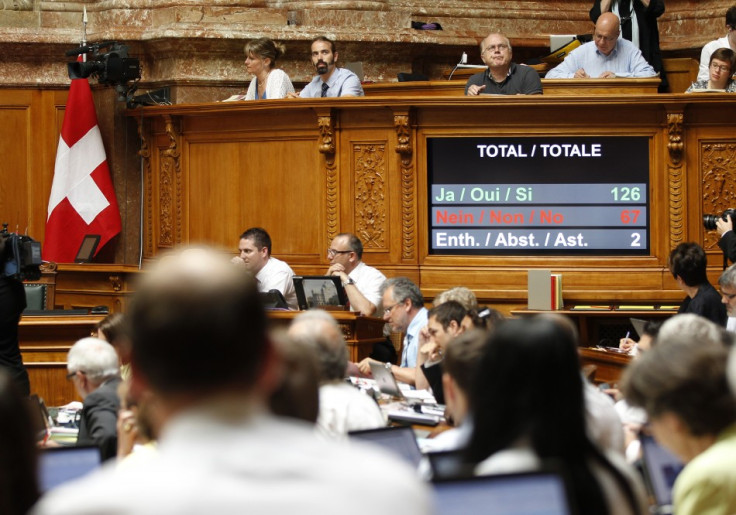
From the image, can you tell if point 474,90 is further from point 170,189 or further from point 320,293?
point 170,189

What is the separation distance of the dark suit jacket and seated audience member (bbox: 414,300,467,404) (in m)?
1.96

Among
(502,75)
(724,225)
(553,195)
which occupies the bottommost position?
(724,225)

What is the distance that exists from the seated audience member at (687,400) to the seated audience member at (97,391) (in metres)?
2.34

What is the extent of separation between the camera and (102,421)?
504cm

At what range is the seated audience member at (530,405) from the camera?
2.64 m

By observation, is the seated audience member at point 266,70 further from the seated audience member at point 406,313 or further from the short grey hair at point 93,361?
the short grey hair at point 93,361

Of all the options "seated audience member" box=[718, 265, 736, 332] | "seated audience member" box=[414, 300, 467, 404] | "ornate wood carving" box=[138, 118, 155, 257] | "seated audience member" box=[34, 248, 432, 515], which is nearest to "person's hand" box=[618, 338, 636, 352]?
"seated audience member" box=[718, 265, 736, 332]

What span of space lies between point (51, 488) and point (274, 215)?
760 cm

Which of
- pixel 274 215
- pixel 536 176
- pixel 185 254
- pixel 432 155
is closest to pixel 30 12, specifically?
pixel 274 215

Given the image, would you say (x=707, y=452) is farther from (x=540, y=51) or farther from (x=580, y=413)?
(x=540, y=51)

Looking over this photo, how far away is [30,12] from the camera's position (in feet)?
42.5

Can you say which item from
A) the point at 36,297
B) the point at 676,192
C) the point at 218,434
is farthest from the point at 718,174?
the point at 218,434

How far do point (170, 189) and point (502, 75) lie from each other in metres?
3.02

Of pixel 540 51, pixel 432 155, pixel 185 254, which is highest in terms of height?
pixel 540 51
